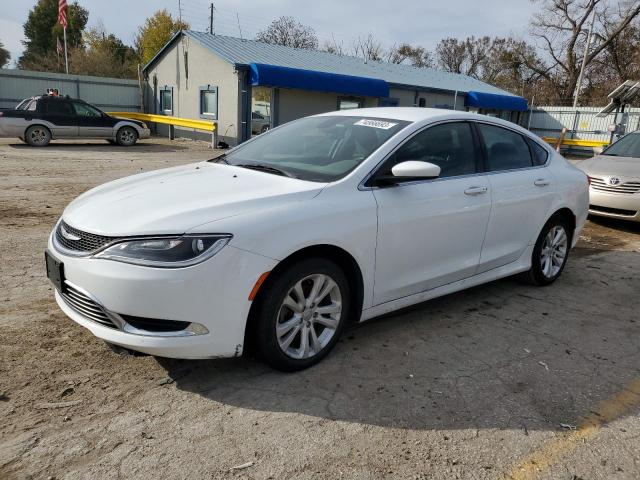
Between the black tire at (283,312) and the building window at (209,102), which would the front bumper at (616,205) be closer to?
the black tire at (283,312)

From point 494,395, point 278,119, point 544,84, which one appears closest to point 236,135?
point 278,119

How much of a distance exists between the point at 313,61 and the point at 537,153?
20.3 m

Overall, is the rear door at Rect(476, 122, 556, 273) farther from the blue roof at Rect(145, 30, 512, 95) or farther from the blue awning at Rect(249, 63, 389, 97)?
the blue roof at Rect(145, 30, 512, 95)

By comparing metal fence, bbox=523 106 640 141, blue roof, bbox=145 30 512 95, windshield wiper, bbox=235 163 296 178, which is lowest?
windshield wiper, bbox=235 163 296 178

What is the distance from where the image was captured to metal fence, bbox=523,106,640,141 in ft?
88.1

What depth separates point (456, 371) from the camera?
3.46 metres

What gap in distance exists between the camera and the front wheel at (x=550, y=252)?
5062mm

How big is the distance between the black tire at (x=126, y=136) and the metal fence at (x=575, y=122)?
2242 centimetres

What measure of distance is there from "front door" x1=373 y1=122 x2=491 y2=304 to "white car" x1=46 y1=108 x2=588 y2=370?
1 cm

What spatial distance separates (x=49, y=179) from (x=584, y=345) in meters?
9.82

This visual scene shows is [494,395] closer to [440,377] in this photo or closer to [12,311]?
[440,377]

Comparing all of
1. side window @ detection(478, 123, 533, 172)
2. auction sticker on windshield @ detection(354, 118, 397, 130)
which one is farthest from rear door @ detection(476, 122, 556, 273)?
auction sticker on windshield @ detection(354, 118, 397, 130)

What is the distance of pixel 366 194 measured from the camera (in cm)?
345

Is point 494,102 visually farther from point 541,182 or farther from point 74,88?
point 541,182
